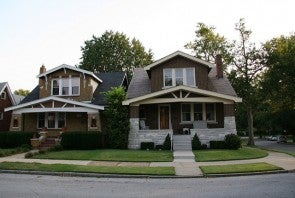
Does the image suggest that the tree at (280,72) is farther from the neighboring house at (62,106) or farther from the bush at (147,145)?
the bush at (147,145)

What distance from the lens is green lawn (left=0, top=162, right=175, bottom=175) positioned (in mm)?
14698

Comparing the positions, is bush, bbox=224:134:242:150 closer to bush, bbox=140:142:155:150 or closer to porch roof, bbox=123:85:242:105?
porch roof, bbox=123:85:242:105

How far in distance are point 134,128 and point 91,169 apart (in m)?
10.2

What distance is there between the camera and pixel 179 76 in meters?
28.1

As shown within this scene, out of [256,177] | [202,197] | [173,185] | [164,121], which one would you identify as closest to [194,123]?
[164,121]

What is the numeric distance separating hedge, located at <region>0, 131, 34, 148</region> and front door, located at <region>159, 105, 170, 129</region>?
1054 centimetres

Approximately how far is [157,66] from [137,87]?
2.87 m

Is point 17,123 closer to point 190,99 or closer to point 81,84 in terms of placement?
point 81,84

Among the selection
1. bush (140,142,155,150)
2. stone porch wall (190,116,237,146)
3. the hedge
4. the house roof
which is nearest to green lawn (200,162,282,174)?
stone porch wall (190,116,237,146)

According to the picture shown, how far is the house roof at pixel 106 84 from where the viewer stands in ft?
96.7

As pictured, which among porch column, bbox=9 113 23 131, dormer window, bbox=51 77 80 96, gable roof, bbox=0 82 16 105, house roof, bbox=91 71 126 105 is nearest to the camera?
porch column, bbox=9 113 23 131

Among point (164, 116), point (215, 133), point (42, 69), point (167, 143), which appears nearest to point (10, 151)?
point (167, 143)

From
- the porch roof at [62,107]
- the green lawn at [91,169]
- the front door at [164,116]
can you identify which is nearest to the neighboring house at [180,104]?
the front door at [164,116]

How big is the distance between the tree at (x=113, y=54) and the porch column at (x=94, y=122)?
3045cm
